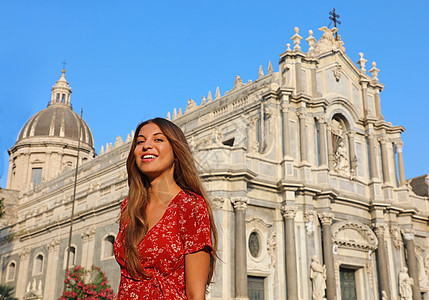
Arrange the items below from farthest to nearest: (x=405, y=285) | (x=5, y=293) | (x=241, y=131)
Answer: (x=5, y=293), (x=405, y=285), (x=241, y=131)

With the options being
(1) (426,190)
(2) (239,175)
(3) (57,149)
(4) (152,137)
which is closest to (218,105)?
(2) (239,175)

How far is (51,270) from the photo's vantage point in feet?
99.9

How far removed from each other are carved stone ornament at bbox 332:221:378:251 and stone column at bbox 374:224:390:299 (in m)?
0.28

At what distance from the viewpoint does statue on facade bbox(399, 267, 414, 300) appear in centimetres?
2588

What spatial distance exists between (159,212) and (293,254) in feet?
66.5

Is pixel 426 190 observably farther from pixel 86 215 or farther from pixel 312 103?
pixel 86 215

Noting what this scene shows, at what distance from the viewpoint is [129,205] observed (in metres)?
3.12

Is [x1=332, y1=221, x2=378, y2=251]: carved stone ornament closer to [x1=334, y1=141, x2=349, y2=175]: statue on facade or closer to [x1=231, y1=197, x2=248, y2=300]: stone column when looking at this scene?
[x1=334, y1=141, x2=349, y2=175]: statue on facade

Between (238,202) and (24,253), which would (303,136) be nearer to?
(238,202)

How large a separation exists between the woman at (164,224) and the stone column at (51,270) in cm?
2883

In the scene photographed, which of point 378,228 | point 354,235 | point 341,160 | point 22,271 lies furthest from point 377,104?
point 22,271

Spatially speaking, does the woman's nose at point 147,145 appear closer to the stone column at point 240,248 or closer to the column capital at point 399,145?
the stone column at point 240,248

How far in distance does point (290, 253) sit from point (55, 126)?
39.7 metres

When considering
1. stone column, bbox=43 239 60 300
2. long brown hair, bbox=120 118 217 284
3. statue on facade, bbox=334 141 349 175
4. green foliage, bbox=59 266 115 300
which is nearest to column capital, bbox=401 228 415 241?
statue on facade, bbox=334 141 349 175
